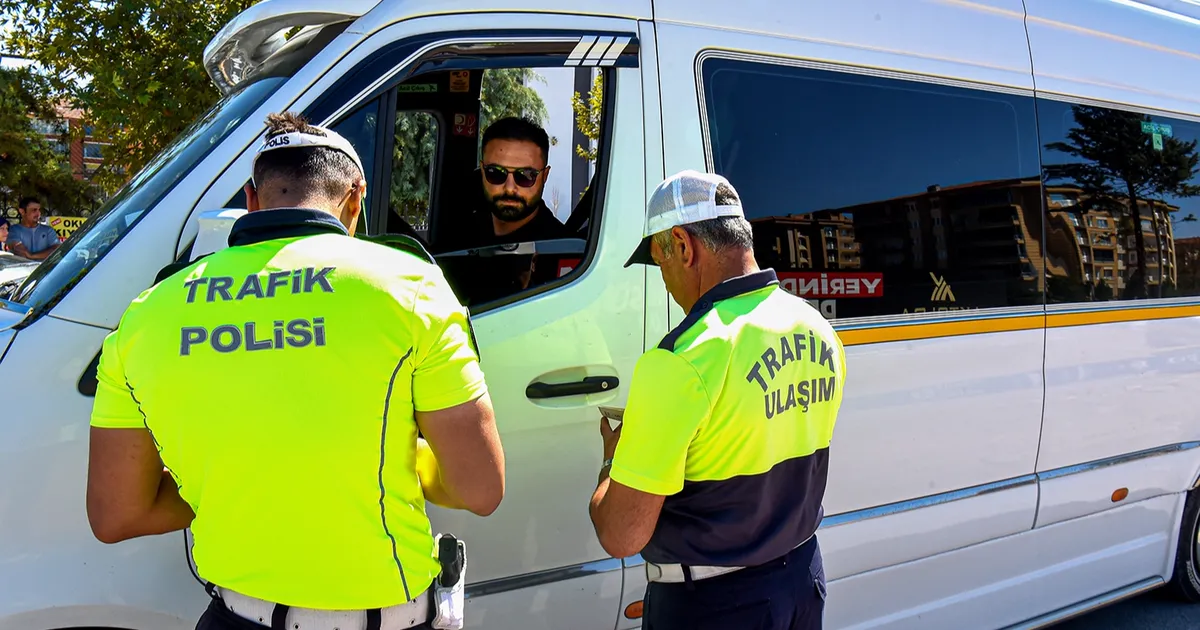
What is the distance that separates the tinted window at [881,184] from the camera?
2.81 m

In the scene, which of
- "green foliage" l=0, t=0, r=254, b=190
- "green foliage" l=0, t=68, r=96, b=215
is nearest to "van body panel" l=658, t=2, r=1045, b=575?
"green foliage" l=0, t=0, r=254, b=190

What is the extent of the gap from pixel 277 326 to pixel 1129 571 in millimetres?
4071

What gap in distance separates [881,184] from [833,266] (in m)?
0.38

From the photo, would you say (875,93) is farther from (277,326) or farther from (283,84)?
(277,326)

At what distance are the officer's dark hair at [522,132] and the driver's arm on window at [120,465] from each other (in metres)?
1.77

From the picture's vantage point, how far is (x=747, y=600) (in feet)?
6.33

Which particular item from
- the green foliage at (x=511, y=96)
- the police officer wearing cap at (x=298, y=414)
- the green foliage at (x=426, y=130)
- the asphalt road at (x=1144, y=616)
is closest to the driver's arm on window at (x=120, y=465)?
the police officer wearing cap at (x=298, y=414)

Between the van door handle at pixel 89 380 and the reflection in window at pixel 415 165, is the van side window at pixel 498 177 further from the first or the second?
the van door handle at pixel 89 380

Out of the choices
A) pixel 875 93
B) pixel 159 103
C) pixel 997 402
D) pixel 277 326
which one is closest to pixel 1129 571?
pixel 997 402

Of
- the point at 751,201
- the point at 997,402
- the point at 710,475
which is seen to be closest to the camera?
the point at 710,475

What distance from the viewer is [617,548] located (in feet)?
6.25

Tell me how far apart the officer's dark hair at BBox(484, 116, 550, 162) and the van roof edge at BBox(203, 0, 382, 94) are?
78cm

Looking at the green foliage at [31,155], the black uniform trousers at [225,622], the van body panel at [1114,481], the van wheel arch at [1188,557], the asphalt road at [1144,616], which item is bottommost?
the asphalt road at [1144,616]

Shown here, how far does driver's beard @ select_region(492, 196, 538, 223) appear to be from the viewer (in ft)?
10.1
